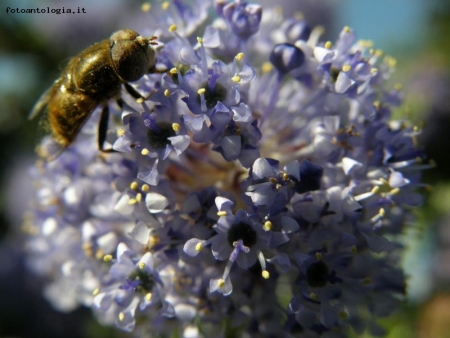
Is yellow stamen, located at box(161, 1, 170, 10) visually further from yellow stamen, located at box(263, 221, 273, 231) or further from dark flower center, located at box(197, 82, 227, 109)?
yellow stamen, located at box(263, 221, 273, 231)

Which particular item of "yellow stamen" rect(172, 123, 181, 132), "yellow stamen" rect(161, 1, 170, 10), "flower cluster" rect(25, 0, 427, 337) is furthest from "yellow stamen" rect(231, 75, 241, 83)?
"yellow stamen" rect(161, 1, 170, 10)

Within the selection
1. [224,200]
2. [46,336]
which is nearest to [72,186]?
[224,200]

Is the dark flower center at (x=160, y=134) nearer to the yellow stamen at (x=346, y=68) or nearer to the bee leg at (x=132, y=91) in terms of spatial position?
the bee leg at (x=132, y=91)

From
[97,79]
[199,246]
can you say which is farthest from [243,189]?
[97,79]

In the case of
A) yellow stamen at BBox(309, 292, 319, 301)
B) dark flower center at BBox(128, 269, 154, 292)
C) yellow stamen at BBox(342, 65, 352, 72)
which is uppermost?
yellow stamen at BBox(342, 65, 352, 72)

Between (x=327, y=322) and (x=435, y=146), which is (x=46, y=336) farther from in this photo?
(x=435, y=146)

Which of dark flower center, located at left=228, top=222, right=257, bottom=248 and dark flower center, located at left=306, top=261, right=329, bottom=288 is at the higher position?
dark flower center, located at left=228, top=222, right=257, bottom=248

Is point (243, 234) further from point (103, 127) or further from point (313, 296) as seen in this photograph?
point (103, 127)
